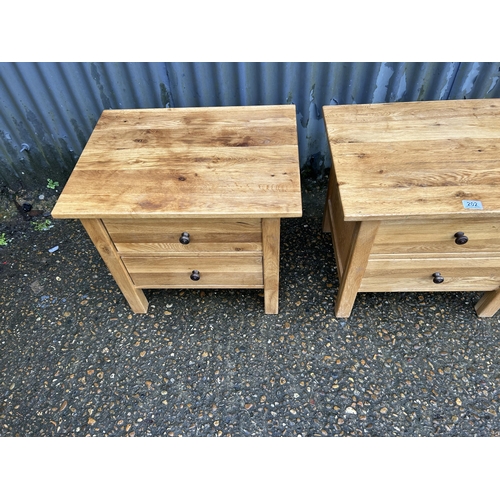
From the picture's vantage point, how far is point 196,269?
175 centimetres

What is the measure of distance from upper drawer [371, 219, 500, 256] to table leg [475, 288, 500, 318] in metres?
0.45

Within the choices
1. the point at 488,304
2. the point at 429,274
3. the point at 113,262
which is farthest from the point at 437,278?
the point at 113,262

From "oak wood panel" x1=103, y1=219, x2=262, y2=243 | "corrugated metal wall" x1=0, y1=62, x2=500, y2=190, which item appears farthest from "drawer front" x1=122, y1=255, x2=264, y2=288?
"corrugated metal wall" x1=0, y1=62, x2=500, y2=190

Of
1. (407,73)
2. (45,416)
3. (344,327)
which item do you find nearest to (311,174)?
(407,73)

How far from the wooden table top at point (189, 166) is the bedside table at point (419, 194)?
26cm

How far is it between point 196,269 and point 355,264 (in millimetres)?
772

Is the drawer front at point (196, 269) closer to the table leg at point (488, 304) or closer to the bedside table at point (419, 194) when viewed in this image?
the bedside table at point (419, 194)

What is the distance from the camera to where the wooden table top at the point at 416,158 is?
134 cm

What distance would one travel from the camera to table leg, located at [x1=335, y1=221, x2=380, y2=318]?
56.9 inches

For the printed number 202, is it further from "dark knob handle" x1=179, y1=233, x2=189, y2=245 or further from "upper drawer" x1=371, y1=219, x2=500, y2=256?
"dark knob handle" x1=179, y1=233, x2=189, y2=245

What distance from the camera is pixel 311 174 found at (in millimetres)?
2697

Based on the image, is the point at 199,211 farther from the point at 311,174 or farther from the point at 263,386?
the point at 311,174

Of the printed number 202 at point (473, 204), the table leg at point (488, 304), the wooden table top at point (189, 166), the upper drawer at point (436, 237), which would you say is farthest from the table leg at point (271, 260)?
the table leg at point (488, 304)

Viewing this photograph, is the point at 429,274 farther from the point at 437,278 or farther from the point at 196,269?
the point at 196,269
